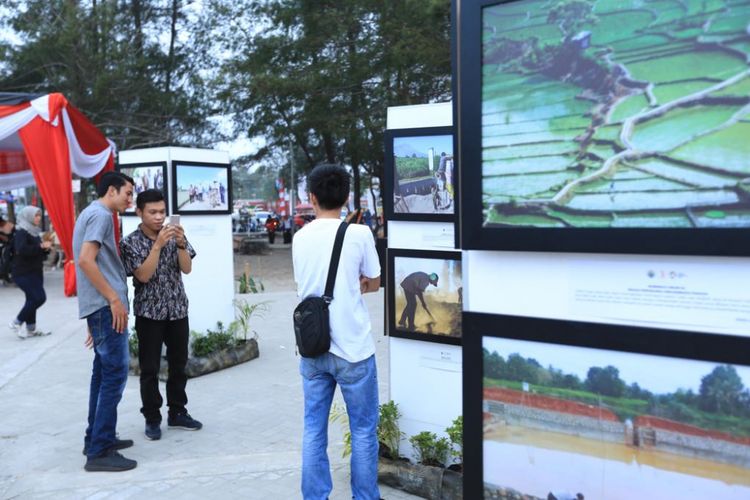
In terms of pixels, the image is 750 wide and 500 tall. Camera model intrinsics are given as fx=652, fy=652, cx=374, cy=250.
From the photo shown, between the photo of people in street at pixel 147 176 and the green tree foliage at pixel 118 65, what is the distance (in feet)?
35.8

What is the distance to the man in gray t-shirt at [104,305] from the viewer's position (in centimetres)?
409

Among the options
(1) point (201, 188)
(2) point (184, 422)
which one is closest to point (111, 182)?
(2) point (184, 422)

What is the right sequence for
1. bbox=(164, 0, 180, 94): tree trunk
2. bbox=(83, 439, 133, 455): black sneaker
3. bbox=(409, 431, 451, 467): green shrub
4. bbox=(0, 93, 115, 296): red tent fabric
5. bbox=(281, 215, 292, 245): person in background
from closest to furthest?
bbox=(409, 431, 451, 467): green shrub < bbox=(83, 439, 133, 455): black sneaker < bbox=(0, 93, 115, 296): red tent fabric < bbox=(164, 0, 180, 94): tree trunk < bbox=(281, 215, 292, 245): person in background

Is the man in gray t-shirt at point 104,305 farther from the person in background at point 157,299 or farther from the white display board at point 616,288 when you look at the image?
the white display board at point 616,288

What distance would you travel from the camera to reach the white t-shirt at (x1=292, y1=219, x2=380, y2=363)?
3.01 meters

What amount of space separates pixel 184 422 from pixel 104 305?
142 centimetres

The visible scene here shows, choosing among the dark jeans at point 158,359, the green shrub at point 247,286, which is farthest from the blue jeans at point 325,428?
the green shrub at point 247,286

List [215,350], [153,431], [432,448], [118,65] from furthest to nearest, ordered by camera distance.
Answer: [118,65] < [215,350] < [153,431] < [432,448]

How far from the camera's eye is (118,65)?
1747cm

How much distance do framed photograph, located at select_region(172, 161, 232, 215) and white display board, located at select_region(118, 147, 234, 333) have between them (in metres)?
0.06

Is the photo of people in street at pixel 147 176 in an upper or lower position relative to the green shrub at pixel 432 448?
upper

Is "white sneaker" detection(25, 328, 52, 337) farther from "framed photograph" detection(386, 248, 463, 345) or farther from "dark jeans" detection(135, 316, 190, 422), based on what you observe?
"framed photograph" detection(386, 248, 463, 345)

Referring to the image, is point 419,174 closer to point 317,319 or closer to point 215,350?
point 317,319

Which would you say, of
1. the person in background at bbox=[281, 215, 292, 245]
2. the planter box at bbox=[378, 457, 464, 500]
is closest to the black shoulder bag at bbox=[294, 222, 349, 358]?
the planter box at bbox=[378, 457, 464, 500]
